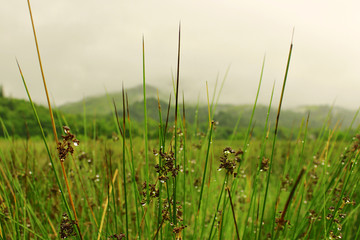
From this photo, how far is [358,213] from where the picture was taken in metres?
3.66

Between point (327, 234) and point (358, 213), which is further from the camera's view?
point (358, 213)

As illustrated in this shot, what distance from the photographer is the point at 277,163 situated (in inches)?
337

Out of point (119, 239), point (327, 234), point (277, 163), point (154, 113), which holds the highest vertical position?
point (154, 113)

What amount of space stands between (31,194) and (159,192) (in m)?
3.15

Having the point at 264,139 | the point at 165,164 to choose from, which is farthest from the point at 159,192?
the point at 264,139

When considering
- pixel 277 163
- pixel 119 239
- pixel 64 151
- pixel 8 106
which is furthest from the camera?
pixel 8 106

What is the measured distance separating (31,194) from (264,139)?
3.62 metres

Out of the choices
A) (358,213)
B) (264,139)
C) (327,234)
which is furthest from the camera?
(358,213)

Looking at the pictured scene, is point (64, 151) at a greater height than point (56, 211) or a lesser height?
greater

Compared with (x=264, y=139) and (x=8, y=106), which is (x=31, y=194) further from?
(x=8, y=106)

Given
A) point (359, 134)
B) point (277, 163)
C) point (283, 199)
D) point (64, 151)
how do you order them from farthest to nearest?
point (277, 163) < point (283, 199) < point (359, 134) < point (64, 151)

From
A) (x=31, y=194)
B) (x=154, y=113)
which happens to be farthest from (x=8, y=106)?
(x=154, y=113)

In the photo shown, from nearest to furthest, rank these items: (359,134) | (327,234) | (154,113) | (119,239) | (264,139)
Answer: (119,239) → (154,113) → (327,234) → (264,139) → (359,134)

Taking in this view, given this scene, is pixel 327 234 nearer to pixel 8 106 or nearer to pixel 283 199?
pixel 283 199
